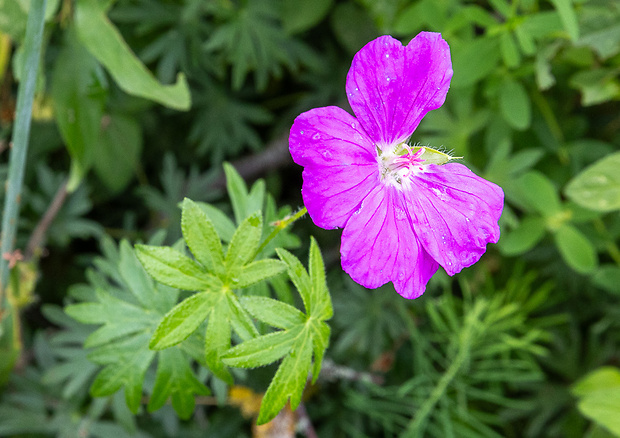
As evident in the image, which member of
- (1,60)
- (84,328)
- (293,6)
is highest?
(1,60)

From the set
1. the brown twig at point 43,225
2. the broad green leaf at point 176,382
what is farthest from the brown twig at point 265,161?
the broad green leaf at point 176,382

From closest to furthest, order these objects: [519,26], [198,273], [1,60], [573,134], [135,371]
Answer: [198,273], [135,371], [519,26], [1,60], [573,134]

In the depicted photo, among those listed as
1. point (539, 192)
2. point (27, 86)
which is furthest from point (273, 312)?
point (539, 192)

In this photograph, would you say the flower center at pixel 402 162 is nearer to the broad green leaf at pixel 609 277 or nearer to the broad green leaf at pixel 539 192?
the broad green leaf at pixel 539 192

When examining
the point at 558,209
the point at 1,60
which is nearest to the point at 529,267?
the point at 558,209

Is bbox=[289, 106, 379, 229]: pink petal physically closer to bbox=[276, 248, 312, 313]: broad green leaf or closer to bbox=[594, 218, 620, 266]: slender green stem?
bbox=[276, 248, 312, 313]: broad green leaf

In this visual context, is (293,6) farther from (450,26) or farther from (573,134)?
(573,134)

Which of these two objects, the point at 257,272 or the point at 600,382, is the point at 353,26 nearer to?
the point at 257,272
